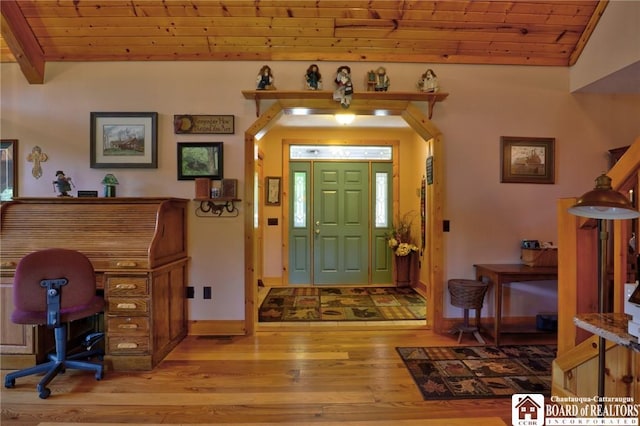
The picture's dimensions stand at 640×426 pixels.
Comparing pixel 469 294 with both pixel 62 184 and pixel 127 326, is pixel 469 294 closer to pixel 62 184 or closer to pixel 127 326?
pixel 127 326

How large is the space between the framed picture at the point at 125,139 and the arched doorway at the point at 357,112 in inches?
35.7

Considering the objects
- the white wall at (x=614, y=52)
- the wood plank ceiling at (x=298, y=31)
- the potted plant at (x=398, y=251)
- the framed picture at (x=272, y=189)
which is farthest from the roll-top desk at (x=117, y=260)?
the white wall at (x=614, y=52)

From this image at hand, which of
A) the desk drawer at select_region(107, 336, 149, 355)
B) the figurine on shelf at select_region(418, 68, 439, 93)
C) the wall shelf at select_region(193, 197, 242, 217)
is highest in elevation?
the figurine on shelf at select_region(418, 68, 439, 93)

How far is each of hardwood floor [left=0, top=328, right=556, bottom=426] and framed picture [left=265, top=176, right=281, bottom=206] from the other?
2719 mm

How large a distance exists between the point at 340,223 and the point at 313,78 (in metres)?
2.65

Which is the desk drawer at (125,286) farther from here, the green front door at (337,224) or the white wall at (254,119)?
the green front door at (337,224)

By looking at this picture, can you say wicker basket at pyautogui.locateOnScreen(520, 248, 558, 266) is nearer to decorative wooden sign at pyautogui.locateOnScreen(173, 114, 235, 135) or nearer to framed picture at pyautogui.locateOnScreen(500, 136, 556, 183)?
framed picture at pyautogui.locateOnScreen(500, 136, 556, 183)

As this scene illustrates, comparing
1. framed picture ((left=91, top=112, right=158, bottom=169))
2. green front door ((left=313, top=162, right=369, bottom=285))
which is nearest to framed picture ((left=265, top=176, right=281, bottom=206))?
green front door ((left=313, top=162, right=369, bottom=285))

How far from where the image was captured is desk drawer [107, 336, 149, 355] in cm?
247

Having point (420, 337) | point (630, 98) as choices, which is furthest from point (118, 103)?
point (630, 98)

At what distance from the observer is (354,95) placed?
311cm

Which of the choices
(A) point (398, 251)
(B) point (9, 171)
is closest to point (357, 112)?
(A) point (398, 251)

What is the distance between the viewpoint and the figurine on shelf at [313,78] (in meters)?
3.08

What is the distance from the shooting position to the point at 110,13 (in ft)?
9.40
